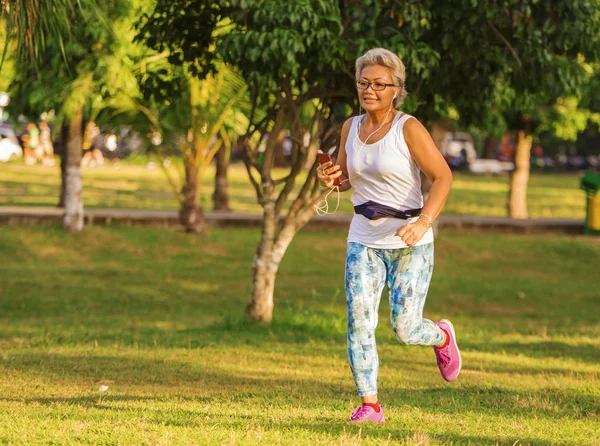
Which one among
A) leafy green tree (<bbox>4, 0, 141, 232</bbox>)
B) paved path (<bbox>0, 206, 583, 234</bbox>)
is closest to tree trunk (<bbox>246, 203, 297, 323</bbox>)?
leafy green tree (<bbox>4, 0, 141, 232</bbox>)

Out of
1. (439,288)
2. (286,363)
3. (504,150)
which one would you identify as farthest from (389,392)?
(504,150)

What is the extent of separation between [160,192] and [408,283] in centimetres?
2925

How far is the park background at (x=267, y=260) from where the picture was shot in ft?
21.2

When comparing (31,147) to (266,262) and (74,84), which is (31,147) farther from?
(266,262)

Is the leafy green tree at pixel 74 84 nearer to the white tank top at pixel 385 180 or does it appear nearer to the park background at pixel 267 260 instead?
the park background at pixel 267 260

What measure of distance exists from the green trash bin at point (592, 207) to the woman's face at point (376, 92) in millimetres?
18646

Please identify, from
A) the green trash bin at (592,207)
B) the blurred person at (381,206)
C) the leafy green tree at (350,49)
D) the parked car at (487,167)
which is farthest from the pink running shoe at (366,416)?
the parked car at (487,167)

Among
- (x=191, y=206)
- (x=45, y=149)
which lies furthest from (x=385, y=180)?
(x=45, y=149)

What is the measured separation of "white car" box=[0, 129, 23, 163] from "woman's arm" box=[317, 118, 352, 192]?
43.8m

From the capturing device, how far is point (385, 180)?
5.93 meters

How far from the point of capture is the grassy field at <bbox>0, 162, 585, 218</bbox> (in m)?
29.9

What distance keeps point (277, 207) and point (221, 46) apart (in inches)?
92.9

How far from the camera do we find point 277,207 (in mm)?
11672

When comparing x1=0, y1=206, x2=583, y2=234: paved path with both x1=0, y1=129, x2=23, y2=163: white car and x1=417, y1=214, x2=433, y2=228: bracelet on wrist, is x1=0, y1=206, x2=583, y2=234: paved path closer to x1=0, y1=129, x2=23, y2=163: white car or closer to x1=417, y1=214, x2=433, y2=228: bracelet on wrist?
x1=417, y1=214, x2=433, y2=228: bracelet on wrist
